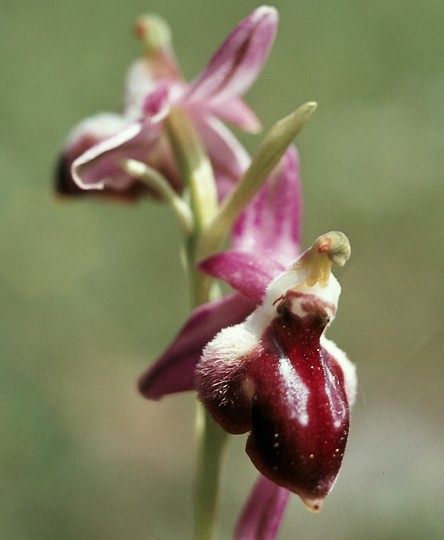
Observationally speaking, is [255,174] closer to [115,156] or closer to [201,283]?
[201,283]

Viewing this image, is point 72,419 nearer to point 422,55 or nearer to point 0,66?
point 0,66

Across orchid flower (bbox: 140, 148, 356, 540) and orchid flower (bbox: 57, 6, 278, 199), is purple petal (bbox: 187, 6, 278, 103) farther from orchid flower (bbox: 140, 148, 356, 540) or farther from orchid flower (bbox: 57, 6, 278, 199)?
orchid flower (bbox: 140, 148, 356, 540)

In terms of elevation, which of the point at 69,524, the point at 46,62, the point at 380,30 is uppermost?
the point at 46,62

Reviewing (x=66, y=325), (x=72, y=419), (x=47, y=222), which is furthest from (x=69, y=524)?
(x=47, y=222)

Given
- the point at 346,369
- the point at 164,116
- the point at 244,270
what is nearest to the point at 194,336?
the point at 244,270

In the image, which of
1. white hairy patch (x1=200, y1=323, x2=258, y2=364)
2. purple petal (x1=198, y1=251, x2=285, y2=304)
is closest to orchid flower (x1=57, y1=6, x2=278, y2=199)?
purple petal (x1=198, y1=251, x2=285, y2=304)
